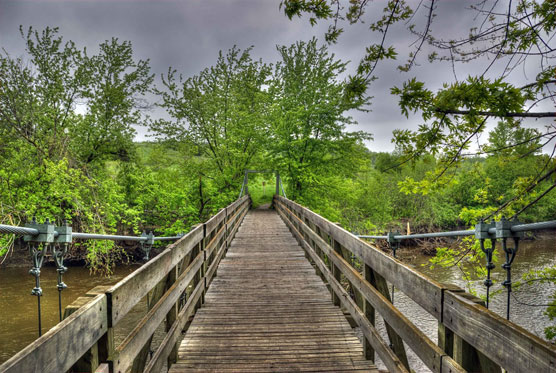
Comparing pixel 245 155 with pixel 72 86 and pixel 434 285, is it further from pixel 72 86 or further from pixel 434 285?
pixel 434 285

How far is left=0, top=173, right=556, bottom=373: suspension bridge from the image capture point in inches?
52.1

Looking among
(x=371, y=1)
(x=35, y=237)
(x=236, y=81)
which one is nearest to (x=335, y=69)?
(x=236, y=81)

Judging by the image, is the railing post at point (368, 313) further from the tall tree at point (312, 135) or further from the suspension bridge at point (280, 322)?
the tall tree at point (312, 135)

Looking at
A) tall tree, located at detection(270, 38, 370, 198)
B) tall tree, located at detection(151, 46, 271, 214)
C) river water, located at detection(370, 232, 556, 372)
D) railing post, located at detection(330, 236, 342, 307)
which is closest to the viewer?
railing post, located at detection(330, 236, 342, 307)

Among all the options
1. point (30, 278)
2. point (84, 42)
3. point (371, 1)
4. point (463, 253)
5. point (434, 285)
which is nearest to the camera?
point (434, 285)

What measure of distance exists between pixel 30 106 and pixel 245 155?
10.4 m

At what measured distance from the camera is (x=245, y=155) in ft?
62.8

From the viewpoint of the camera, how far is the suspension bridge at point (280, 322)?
4.34 feet

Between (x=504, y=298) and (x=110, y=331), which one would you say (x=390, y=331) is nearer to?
(x=110, y=331)

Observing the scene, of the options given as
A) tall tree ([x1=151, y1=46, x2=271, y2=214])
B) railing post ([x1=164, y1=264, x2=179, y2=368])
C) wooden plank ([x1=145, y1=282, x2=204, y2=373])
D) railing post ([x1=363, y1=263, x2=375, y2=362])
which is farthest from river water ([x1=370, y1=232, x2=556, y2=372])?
tall tree ([x1=151, y1=46, x2=271, y2=214])

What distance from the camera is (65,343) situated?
1267 mm

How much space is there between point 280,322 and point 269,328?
0.23 meters

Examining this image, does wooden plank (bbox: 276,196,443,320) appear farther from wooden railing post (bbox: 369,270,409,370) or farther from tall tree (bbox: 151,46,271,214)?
tall tree (bbox: 151,46,271,214)

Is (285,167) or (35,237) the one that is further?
(285,167)
